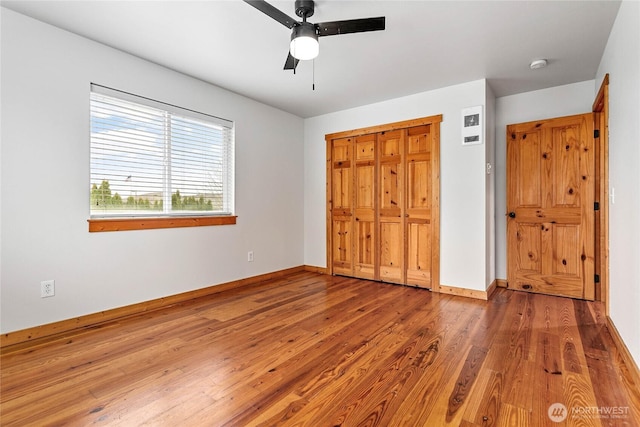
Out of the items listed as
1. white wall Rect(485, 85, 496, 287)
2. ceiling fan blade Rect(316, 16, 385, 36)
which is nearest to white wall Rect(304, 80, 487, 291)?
white wall Rect(485, 85, 496, 287)

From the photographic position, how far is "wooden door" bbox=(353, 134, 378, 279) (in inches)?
175

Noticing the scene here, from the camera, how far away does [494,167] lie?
4.07 metres

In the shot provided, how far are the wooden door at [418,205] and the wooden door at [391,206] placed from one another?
8cm

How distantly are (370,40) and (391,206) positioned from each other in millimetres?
2187

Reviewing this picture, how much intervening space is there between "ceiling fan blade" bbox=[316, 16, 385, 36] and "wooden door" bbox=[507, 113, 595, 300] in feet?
9.10

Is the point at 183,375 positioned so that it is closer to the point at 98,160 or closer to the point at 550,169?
the point at 98,160

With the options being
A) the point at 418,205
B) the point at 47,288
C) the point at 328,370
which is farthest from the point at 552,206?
the point at 47,288

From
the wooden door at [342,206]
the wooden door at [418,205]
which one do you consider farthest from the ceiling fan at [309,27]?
the wooden door at [342,206]

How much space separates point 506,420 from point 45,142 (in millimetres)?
3630

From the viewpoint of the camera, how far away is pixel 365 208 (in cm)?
453

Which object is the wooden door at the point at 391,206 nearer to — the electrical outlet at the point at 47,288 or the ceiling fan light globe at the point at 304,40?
the ceiling fan light globe at the point at 304,40

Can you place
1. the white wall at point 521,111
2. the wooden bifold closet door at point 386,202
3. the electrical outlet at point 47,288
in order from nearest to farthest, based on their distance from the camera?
the electrical outlet at point 47,288, the white wall at point 521,111, the wooden bifold closet door at point 386,202

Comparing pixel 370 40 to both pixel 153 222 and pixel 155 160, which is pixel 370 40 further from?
pixel 153 222

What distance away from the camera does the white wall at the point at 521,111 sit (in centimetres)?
365
